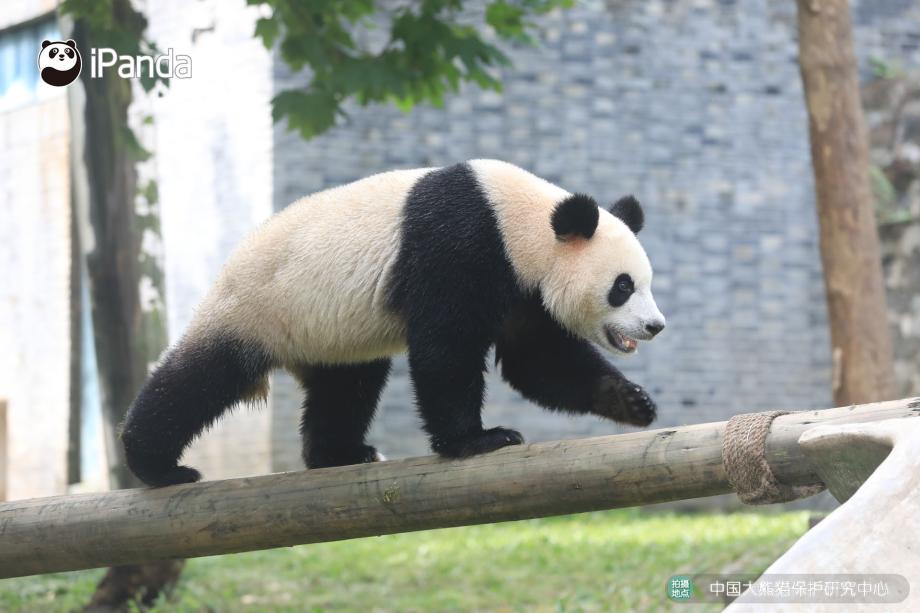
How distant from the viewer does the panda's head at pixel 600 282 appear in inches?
151

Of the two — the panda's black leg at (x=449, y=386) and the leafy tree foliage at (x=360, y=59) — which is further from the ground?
the leafy tree foliage at (x=360, y=59)

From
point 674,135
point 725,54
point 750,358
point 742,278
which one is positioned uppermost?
point 725,54

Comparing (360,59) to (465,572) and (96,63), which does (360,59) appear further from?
(465,572)

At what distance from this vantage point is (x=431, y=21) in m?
6.29

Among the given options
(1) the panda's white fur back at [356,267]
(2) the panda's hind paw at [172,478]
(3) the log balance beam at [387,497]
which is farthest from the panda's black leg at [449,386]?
(2) the panda's hind paw at [172,478]

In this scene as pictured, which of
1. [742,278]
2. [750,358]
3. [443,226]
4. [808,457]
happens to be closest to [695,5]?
[742,278]

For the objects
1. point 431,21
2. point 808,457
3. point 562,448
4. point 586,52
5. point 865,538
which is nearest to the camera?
point 865,538

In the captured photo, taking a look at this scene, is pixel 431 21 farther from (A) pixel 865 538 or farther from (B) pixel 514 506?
(A) pixel 865 538

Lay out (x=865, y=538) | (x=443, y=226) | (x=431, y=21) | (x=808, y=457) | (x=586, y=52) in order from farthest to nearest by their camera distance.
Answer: (x=586, y=52)
(x=431, y=21)
(x=443, y=226)
(x=808, y=457)
(x=865, y=538)

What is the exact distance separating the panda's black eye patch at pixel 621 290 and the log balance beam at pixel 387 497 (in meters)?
0.62

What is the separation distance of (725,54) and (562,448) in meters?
9.80

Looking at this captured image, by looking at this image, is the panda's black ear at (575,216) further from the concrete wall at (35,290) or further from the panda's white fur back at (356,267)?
the concrete wall at (35,290)

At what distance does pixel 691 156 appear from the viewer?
12.2 m

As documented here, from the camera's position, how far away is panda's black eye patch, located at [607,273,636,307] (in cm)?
389
